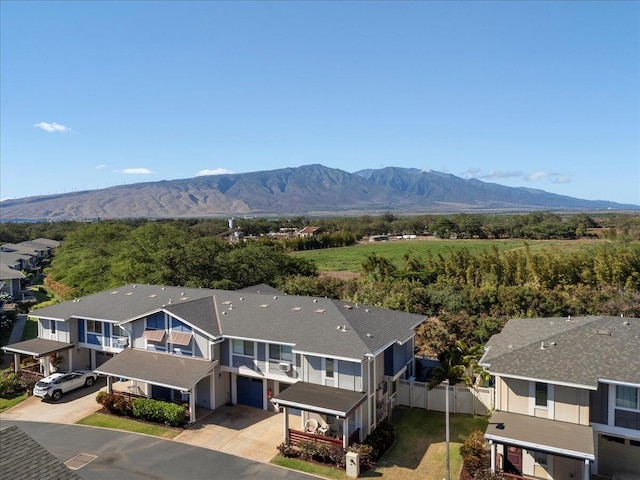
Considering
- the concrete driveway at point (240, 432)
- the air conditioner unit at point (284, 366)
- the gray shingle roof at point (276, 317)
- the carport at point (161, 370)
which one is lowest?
the concrete driveway at point (240, 432)

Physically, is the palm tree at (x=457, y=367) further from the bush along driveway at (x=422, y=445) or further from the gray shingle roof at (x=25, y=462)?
the gray shingle roof at (x=25, y=462)

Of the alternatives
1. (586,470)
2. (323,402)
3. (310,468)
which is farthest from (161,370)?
(586,470)

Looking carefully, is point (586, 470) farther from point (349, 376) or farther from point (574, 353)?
point (349, 376)

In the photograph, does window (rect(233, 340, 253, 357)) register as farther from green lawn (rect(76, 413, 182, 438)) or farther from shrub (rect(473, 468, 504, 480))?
shrub (rect(473, 468, 504, 480))

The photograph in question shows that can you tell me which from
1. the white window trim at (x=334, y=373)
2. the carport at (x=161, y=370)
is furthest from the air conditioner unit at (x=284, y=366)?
the carport at (x=161, y=370)

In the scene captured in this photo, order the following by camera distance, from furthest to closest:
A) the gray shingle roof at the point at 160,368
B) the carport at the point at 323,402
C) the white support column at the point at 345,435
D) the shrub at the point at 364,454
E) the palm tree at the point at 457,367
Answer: the palm tree at the point at 457,367 < the gray shingle roof at the point at 160,368 < the white support column at the point at 345,435 < the carport at the point at 323,402 < the shrub at the point at 364,454

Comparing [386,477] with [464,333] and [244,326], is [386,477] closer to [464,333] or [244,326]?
[244,326]

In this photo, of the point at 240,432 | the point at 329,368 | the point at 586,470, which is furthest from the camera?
the point at 240,432

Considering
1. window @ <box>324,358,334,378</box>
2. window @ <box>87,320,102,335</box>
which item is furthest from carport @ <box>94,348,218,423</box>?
window @ <box>324,358,334,378</box>
